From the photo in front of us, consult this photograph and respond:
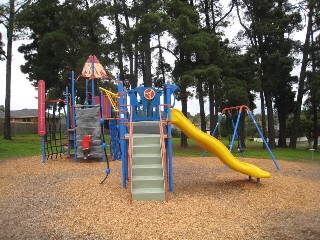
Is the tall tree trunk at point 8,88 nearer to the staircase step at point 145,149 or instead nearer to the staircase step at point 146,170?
the staircase step at point 145,149

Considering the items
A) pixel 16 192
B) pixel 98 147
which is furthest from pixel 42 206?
pixel 98 147

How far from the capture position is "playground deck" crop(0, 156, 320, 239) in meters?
5.22

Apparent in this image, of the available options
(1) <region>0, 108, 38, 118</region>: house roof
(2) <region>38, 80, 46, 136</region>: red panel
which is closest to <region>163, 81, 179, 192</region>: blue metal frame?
(2) <region>38, 80, 46, 136</region>: red panel

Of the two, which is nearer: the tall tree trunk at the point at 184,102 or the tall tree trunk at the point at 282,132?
the tall tree trunk at the point at 184,102

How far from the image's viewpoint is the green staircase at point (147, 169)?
6809 millimetres

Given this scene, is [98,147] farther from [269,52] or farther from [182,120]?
[269,52]

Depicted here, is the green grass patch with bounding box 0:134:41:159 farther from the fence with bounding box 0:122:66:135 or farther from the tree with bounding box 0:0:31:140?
the fence with bounding box 0:122:66:135

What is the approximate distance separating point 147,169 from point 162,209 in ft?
3.95

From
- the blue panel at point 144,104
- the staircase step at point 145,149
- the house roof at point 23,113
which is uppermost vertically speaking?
the house roof at point 23,113

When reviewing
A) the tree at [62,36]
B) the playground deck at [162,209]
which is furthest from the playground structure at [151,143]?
the tree at [62,36]

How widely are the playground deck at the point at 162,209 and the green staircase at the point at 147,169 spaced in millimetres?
245

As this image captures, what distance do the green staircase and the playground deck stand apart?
245mm

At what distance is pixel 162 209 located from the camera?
6234 mm

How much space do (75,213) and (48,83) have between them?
25.2 m
